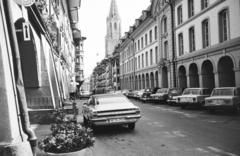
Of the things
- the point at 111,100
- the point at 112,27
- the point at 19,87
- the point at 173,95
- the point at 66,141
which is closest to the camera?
the point at 66,141

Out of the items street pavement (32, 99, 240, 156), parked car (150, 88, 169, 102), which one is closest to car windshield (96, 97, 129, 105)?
street pavement (32, 99, 240, 156)

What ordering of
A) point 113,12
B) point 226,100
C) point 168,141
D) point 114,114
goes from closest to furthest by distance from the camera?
point 168,141 → point 114,114 → point 226,100 → point 113,12

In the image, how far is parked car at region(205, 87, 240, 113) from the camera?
1408 cm

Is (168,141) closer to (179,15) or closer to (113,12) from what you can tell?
(179,15)

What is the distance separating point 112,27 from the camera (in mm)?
133125

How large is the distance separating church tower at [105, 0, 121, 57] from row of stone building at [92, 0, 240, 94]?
8891 centimetres

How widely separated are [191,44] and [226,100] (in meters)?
13.7

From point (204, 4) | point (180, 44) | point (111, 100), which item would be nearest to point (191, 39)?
point (180, 44)

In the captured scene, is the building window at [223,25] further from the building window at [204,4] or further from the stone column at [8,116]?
the stone column at [8,116]

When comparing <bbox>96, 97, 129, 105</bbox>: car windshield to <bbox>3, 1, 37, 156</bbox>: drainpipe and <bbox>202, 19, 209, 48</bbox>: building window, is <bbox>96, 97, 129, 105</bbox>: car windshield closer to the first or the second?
<bbox>3, 1, 37, 156</bbox>: drainpipe

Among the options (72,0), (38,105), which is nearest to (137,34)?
(72,0)

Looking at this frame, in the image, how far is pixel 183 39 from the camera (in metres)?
28.3

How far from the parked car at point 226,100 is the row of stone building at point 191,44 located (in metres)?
4.44

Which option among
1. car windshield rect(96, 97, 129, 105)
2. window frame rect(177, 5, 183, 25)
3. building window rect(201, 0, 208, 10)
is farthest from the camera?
window frame rect(177, 5, 183, 25)
